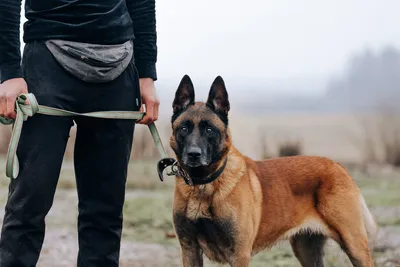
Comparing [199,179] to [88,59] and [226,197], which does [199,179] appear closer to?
[226,197]

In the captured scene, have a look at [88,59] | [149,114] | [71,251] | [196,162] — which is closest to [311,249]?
[196,162]

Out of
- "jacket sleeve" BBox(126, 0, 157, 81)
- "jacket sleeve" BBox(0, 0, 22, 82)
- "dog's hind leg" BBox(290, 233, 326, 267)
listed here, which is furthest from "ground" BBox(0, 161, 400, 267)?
"jacket sleeve" BBox(0, 0, 22, 82)

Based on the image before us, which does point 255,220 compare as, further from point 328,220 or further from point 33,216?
point 33,216

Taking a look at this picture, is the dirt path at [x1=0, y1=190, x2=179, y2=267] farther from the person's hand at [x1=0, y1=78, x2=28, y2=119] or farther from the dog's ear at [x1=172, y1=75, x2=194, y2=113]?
the person's hand at [x1=0, y1=78, x2=28, y2=119]

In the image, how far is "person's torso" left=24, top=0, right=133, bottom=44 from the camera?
11.7 feet

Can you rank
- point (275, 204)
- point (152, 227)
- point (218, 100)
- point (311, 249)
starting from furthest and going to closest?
point (152, 227), point (311, 249), point (275, 204), point (218, 100)

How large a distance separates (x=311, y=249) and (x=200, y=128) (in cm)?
152

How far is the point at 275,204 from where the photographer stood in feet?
16.7

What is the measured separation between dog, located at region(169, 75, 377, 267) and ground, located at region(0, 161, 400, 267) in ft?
2.90

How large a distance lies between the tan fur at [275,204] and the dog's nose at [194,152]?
21 centimetres

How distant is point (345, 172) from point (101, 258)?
2.20m

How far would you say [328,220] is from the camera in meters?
5.24

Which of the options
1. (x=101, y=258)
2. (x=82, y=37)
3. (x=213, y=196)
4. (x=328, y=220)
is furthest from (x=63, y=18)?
(x=328, y=220)

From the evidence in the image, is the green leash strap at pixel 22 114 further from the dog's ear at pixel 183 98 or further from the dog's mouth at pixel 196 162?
the dog's ear at pixel 183 98
